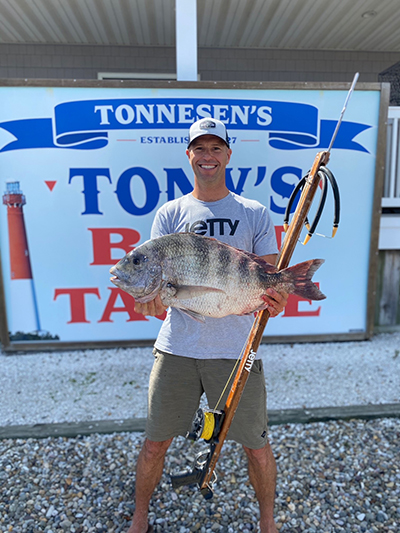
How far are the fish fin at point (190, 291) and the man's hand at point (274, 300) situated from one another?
219 millimetres

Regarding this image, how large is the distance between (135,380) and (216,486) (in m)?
1.60

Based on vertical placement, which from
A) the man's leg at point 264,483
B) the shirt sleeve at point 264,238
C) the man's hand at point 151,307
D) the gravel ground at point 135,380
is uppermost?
the shirt sleeve at point 264,238

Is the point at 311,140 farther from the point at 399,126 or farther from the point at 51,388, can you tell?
the point at 51,388

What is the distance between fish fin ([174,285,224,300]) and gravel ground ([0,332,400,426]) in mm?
1881

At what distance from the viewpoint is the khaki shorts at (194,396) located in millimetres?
1980

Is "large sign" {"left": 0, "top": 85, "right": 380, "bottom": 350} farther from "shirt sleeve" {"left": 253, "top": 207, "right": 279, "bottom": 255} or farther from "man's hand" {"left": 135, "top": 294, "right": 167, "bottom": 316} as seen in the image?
"man's hand" {"left": 135, "top": 294, "right": 167, "bottom": 316}

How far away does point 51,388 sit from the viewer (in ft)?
11.9

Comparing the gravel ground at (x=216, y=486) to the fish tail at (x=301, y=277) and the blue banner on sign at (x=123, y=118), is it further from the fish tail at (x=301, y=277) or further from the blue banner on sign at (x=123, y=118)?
the blue banner on sign at (x=123, y=118)

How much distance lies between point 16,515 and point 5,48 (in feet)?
24.5

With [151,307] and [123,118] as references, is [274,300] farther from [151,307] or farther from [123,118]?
[123,118]

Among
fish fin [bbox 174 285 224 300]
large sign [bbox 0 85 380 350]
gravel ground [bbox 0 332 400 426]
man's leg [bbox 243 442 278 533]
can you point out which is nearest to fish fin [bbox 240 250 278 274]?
fish fin [bbox 174 285 224 300]

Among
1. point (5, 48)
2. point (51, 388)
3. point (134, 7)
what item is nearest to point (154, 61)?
point (134, 7)

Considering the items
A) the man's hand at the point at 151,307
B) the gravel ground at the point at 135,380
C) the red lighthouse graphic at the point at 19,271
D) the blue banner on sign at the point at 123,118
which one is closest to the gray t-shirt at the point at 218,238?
the man's hand at the point at 151,307

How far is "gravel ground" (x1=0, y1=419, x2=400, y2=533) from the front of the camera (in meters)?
2.13
